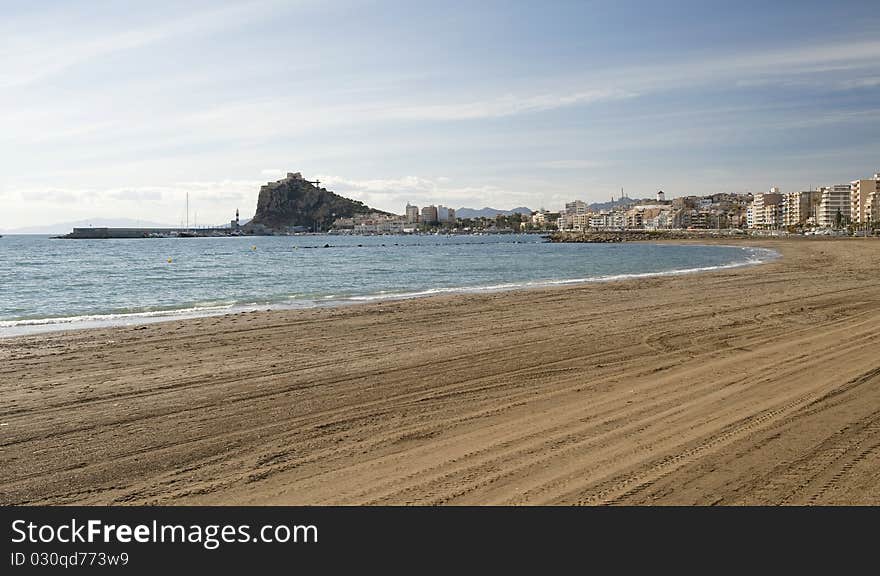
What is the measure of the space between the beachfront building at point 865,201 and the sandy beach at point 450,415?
150 m

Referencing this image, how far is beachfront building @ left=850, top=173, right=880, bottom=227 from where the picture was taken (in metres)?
139

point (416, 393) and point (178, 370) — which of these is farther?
point (178, 370)

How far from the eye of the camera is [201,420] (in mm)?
6969

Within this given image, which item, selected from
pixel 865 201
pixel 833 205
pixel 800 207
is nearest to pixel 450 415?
pixel 865 201

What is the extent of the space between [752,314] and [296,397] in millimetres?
11392

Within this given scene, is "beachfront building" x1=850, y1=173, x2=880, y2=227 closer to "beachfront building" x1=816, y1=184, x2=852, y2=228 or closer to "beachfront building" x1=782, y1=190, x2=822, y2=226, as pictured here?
"beachfront building" x1=816, y1=184, x2=852, y2=228

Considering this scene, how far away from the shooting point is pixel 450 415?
23.0ft

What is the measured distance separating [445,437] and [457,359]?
3947 millimetres

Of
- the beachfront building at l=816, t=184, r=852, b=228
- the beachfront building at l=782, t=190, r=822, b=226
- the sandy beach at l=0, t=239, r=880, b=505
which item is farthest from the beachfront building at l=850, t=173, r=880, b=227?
the sandy beach at l=0, t=239, r=880, b=505

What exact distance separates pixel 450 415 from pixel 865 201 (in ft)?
562
